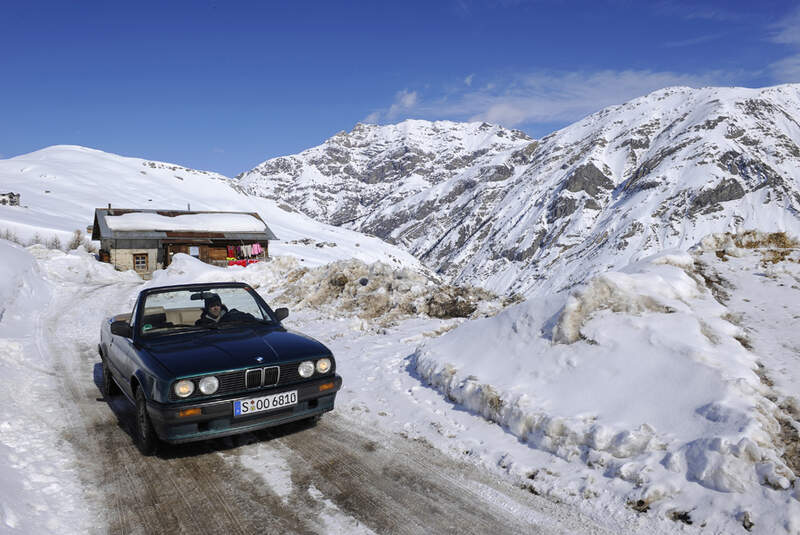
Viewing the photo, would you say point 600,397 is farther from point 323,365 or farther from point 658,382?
point 323,365

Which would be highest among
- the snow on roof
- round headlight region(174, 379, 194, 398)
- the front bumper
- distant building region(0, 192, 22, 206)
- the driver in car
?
distant building region(0, 192, 22, 206)

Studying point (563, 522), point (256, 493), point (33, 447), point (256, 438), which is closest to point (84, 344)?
point (33, 447)

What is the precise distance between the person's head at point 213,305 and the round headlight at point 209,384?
60.6 inches

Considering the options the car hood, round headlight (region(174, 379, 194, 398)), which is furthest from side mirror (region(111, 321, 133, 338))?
round headlight (region(174, 379, 194, 398))

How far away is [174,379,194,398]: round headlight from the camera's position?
4.21 m

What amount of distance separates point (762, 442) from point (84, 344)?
11.4 meters

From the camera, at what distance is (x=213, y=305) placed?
18.8 ft

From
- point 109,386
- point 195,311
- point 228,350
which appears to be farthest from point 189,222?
point 228,350

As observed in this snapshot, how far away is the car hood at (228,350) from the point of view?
440 centimetres

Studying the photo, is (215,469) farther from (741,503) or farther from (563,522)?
(741,503)

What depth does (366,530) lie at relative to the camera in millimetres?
3396

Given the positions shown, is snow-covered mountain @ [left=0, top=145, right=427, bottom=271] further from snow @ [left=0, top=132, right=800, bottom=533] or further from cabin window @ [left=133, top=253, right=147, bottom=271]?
snow @ [left=0, top=132, right=800, bottom=533]

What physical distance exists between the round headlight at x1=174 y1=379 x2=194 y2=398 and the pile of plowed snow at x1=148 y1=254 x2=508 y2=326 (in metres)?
7.24

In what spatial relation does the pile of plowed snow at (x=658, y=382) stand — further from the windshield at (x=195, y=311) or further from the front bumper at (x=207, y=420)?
the windshield at (x=195, y=311)
